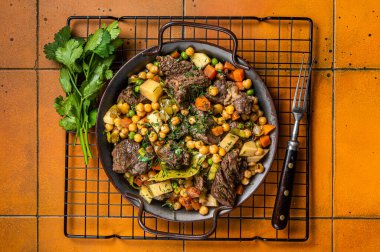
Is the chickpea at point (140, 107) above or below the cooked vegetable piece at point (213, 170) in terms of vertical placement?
above

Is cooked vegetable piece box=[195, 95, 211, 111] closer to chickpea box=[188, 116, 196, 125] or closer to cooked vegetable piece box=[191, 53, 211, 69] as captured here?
chickpea box=[188, 116, 196, 125]

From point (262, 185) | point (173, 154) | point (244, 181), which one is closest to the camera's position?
point (173, 154)

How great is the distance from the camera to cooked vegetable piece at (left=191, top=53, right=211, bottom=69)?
2.52m

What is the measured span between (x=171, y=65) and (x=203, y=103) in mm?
278

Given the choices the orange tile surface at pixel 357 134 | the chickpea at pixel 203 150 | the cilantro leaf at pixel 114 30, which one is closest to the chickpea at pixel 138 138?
the chickpea at pixel 203 150

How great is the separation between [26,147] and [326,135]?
6.05 feet

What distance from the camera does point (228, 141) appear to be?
247cm

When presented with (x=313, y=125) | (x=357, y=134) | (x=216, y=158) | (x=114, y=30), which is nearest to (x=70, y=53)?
(x=114, y=30)

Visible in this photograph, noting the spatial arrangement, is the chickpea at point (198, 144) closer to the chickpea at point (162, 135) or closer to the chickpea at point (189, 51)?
the chickpea at point (162, 135)

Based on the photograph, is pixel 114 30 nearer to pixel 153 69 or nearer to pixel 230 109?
pixel 153 69

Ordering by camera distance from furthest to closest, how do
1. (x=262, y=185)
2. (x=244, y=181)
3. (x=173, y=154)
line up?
1. (x=262, y=185)
2. (x=244, y=181)
3. (x=173, y=154)

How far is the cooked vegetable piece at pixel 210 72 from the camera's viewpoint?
8.18 feet

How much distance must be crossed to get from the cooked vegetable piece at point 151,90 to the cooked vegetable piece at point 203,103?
0.71 ft

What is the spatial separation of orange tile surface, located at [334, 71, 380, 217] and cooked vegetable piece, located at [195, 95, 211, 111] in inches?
33.1
